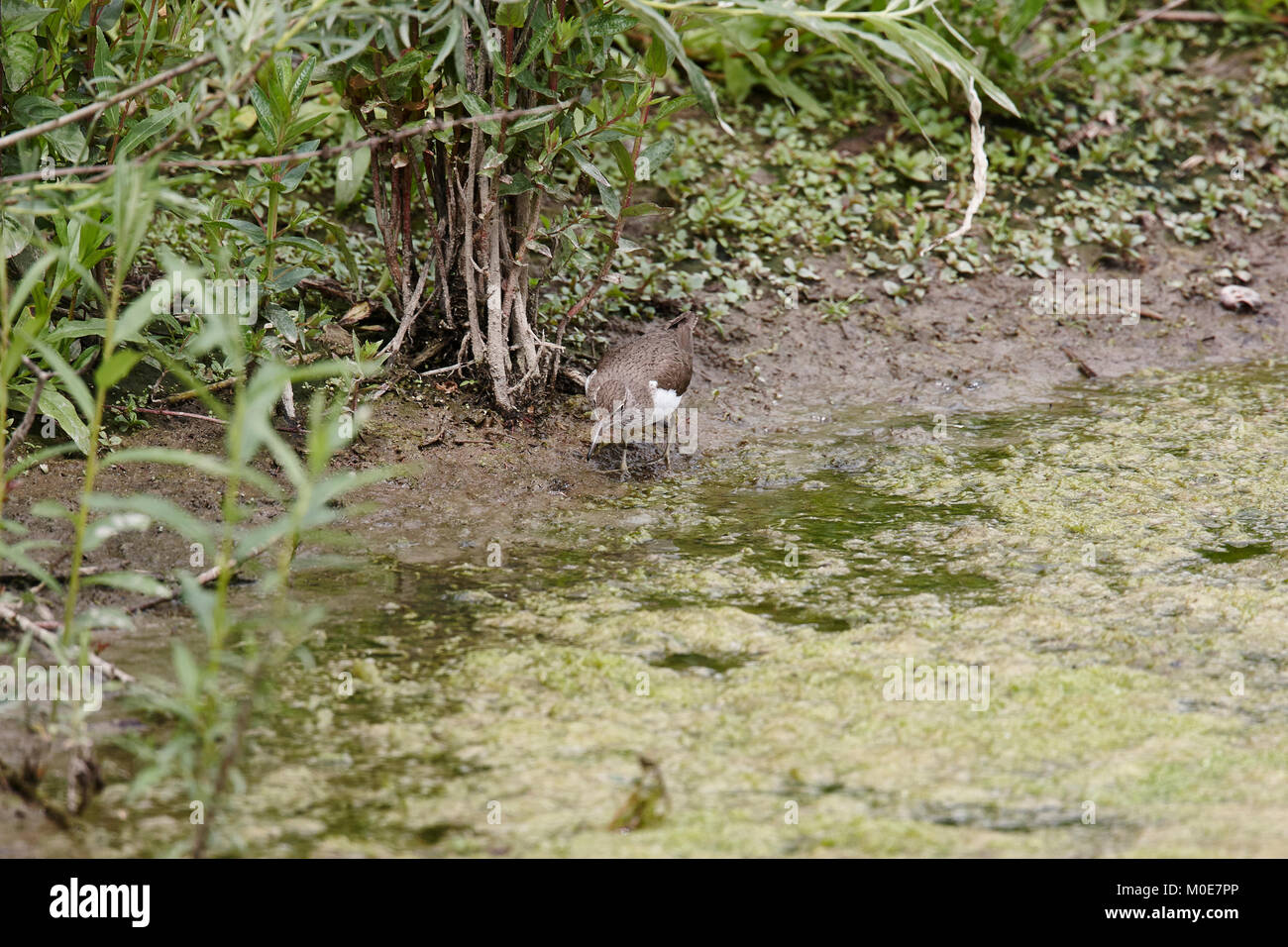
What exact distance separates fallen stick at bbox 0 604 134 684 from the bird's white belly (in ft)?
7.67

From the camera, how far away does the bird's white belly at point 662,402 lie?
498cm

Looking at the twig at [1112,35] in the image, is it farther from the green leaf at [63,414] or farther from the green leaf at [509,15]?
the green leaf at [63,414]

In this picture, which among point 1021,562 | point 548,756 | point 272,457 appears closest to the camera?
point 548,756

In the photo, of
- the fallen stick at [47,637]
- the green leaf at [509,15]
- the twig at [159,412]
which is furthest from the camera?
the twig at [159,412]

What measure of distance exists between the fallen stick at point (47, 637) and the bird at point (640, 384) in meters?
2.19

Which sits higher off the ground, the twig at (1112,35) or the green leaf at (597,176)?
the twig at (1112,35)

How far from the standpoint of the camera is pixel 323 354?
17.1 feet

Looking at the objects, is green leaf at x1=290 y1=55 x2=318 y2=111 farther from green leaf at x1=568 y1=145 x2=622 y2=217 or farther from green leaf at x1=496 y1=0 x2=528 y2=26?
green leaf at x1=568 y1=145 x2=622 y2=217

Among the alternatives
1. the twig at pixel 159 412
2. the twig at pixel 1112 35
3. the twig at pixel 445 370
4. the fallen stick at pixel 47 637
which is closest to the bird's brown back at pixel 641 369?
A: the twig at pixel 445 370

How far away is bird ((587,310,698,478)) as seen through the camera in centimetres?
494

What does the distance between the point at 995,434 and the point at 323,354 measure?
9.58 feet

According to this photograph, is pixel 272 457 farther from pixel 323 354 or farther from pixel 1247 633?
pixel 1247 633

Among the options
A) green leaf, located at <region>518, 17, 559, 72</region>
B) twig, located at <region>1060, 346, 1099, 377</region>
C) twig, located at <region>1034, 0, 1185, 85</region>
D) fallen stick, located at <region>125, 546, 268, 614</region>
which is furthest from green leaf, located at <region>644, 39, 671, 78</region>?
twig, located at <region>1034, 0, 1185, 85</region>
